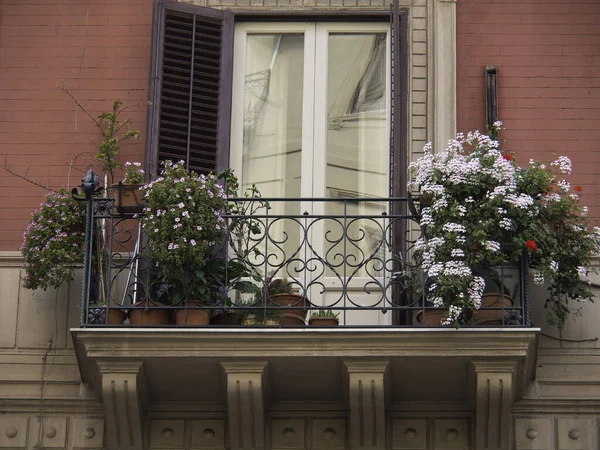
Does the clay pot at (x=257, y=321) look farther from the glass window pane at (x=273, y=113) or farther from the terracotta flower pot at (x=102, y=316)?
the glass window pane at (x=273, y=113)

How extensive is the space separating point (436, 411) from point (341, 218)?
173 cm

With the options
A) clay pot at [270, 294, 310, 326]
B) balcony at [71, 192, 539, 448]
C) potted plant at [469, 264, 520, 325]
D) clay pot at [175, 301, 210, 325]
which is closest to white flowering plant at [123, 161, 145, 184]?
balcony at [71, 192, 539, 448]

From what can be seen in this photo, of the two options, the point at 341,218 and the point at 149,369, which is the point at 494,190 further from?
the point at 149,369

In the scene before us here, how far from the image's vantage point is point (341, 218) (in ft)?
39.3

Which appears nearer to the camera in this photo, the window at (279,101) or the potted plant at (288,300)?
the potted plant at (288,300)

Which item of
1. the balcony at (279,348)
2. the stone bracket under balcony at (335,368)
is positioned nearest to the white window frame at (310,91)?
the balcony at (279,348)

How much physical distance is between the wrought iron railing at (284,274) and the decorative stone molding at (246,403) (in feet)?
1.05

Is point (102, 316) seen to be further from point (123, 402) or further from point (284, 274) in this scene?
point (284, 274)

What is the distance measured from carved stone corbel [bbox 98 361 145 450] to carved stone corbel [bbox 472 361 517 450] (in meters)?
2.37

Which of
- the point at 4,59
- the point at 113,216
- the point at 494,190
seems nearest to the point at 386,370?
the point at 494,190

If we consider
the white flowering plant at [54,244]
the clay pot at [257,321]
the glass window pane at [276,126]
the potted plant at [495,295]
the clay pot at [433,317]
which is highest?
the glass window pane at [276,126]

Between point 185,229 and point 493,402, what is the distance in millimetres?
2461

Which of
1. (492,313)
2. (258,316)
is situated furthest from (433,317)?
(258,316)

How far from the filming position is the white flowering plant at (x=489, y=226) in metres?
10.7
